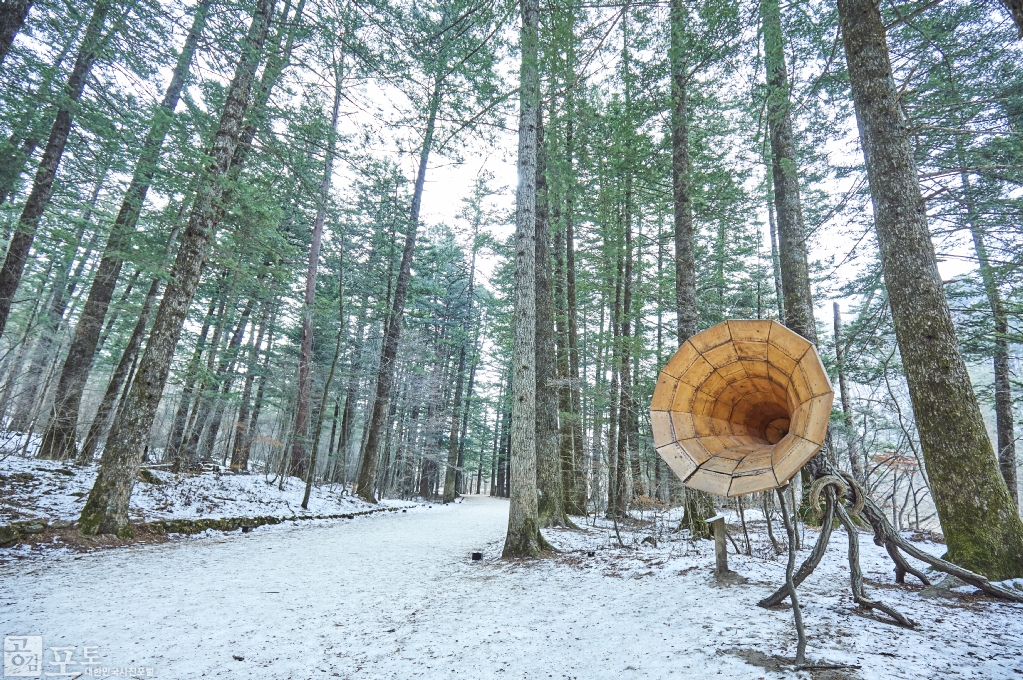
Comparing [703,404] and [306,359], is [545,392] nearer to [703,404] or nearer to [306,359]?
[703,404]

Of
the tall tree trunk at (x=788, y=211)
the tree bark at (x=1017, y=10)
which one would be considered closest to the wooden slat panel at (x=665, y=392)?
the tree bark at (x=1017, y=10)

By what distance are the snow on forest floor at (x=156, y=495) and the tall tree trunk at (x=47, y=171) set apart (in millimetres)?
2645

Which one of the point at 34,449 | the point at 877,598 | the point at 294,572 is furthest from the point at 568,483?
the point at 34,449

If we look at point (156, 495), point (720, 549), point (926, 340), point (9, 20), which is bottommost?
point (156, 495)

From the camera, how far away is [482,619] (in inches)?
135

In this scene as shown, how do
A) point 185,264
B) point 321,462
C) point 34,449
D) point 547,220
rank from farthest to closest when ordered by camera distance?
point 321,462, point 547,220, point 34,449, point 185,264

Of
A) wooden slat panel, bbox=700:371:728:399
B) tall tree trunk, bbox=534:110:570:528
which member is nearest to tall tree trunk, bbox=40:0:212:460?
tall tree trunk, bbox=534:110:570:528

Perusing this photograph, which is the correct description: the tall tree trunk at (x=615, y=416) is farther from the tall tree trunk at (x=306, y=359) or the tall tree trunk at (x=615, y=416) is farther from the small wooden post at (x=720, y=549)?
the tall tree trunk at (x=306, y=359)

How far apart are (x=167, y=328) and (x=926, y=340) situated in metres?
9.30

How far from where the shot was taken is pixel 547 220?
10.1 meters

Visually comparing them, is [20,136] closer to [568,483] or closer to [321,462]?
[568,483]

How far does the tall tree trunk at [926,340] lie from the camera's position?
3219 mm

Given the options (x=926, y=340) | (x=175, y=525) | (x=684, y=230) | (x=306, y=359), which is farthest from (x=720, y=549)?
(x=306, y=359)

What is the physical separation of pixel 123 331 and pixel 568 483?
1472cm
